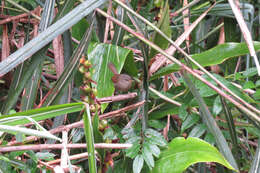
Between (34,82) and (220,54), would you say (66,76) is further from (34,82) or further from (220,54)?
(220,54)

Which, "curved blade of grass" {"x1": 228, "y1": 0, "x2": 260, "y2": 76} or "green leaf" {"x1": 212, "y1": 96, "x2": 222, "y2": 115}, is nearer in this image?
"curved blade of grass" {"x1": 228, "y1": 0, "x2": 260, "y2": 76}

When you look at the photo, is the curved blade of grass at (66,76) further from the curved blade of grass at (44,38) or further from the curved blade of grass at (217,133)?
the curved blade of grass at (217,133)

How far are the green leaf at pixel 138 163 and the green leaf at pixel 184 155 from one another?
52 millimetres

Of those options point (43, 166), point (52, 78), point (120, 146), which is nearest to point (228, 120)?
point (120, 146)

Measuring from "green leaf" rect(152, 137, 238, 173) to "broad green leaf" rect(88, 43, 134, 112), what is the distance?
Result: 0.15 meters

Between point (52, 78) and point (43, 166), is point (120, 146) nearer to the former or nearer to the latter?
point (43, 166)

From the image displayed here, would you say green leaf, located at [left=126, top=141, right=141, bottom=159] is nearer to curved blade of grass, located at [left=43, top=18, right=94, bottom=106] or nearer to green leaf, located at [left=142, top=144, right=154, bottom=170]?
green leaf, located at [left=142, top=144, right=154, bottom=170]

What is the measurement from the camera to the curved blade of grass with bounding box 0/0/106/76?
0.52m

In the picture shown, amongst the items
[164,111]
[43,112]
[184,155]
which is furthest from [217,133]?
[43,112]

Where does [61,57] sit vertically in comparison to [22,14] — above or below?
below

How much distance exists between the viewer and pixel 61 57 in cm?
77

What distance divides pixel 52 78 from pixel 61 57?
0.15m

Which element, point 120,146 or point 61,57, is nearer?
point 120,146

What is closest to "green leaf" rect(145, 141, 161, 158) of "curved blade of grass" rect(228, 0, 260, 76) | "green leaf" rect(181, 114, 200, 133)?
"green leaf" rect(181, 114, 200, 133)
